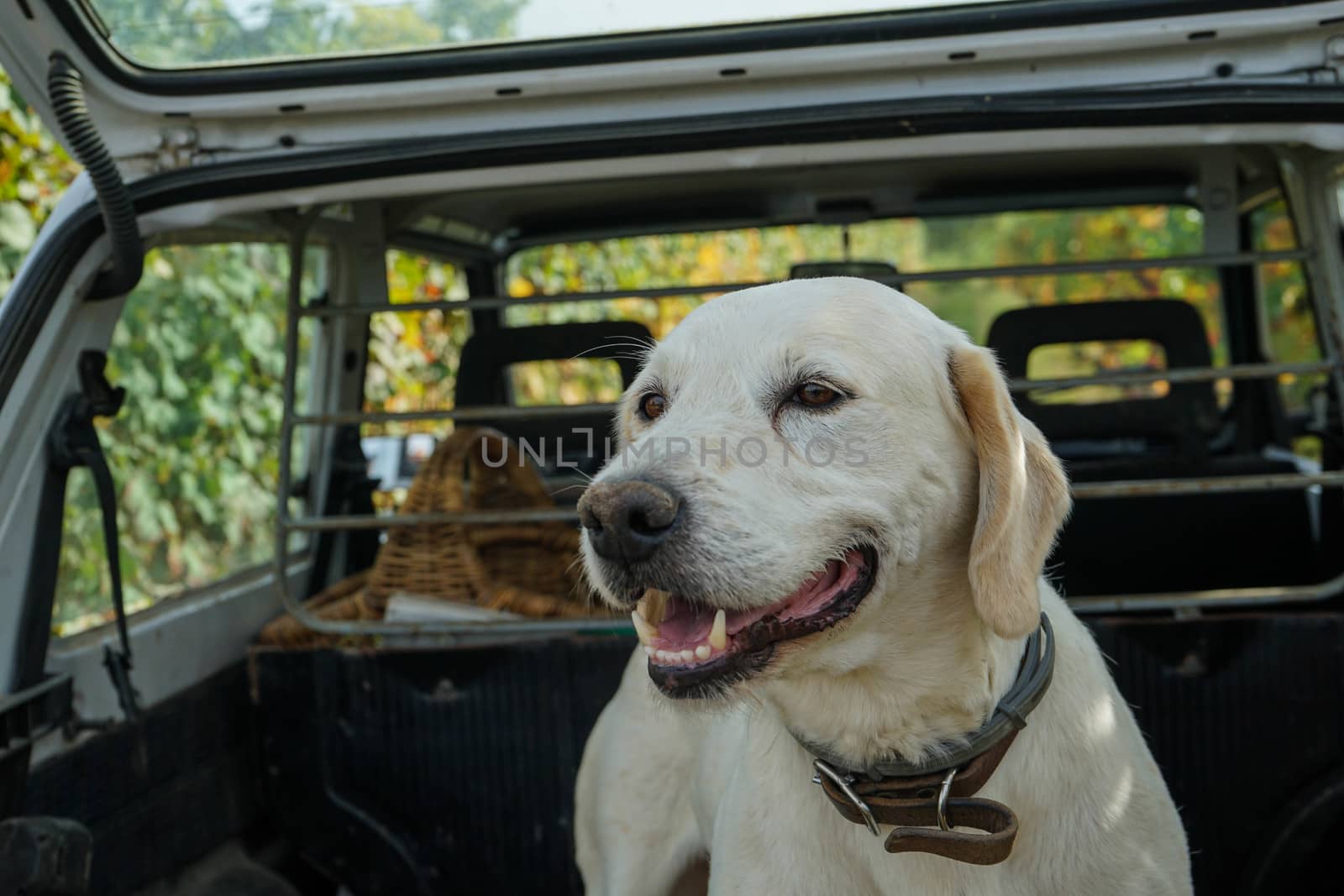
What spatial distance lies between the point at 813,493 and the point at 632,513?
27 centimetres

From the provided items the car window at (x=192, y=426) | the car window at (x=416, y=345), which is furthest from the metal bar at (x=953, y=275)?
the car window at (x=416, y=345)

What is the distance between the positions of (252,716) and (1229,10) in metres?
2.62

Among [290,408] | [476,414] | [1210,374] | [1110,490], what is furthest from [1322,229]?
[290,408]

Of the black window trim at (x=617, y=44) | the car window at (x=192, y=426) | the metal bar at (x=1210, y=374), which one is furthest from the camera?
the car window at (x=192, y=426)

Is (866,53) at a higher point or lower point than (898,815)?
higher

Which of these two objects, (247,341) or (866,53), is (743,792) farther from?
(247,341)

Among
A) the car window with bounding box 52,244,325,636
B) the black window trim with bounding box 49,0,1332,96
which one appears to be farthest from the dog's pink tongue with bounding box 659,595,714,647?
the car window with bounding box 52,244,325,636

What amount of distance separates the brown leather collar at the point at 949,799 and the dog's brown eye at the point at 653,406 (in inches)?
24.1

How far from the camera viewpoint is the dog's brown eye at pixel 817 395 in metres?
1.72

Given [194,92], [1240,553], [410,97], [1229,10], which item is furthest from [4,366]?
[1240,553]

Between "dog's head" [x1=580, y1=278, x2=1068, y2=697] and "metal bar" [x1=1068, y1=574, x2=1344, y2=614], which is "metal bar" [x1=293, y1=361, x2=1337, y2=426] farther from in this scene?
"dog's head" [x1=580, y1=278, x2=1068, y2=697]

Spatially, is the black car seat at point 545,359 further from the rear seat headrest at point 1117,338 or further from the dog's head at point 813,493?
the dog's head at point 813,493

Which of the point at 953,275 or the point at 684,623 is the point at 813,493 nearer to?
the point at 684,623

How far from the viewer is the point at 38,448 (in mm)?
2279
